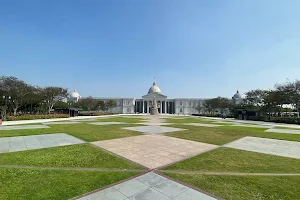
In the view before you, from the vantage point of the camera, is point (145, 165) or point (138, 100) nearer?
point (145, 165)

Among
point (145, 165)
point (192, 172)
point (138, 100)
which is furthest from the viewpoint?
point (138, 100)

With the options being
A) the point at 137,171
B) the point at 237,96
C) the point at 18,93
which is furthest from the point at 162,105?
the point at 137,171

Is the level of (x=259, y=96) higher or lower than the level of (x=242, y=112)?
higher

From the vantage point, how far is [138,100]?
131000mm

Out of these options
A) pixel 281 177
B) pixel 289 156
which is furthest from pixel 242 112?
pixel 281 177

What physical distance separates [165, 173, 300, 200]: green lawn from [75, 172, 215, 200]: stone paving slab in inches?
19.1

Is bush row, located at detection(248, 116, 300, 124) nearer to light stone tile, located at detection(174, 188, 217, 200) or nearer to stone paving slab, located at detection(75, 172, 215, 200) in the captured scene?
light stone tile, located at detection(174, 188, 217, 200)

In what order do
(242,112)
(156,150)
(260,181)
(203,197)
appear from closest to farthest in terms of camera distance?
(203,197) < (260,181) < (156,150) < (242,112)

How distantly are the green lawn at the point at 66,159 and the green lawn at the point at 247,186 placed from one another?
2.50m

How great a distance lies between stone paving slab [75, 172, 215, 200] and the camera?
446cm

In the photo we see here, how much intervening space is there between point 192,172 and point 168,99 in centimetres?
12569

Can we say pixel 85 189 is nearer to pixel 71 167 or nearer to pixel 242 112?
pixel 71 167

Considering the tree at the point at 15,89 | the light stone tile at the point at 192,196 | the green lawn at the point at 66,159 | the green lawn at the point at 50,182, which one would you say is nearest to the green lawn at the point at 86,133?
the green lawn at the point at 66,159

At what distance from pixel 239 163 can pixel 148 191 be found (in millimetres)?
4856
